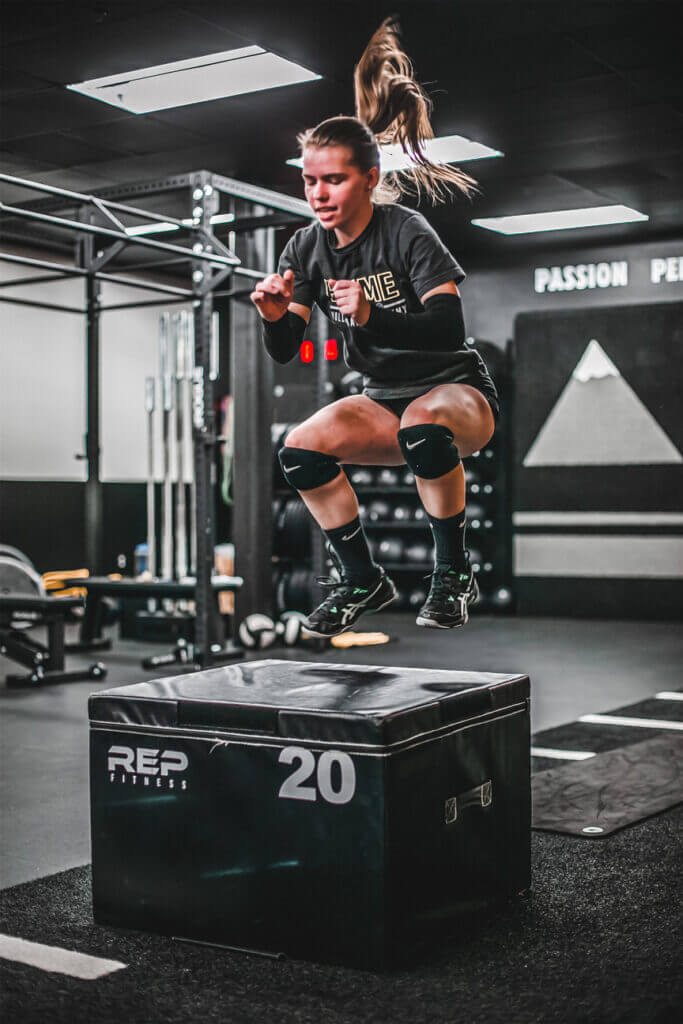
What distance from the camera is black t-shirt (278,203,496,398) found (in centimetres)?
195

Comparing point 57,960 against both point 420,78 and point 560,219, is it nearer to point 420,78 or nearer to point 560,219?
point 420,78

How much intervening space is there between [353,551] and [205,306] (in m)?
4.24

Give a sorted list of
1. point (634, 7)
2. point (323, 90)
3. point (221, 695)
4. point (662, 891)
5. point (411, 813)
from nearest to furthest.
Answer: point (411, 813)
point (221, 695)
point (662, 891)
point (634, 7)
point (323, 90)

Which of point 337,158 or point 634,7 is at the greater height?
point 634,7

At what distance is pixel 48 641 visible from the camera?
638cm

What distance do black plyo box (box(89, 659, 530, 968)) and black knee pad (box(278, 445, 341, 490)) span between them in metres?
0.49

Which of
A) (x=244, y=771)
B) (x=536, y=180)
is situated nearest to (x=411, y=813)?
(x=244, y=771)

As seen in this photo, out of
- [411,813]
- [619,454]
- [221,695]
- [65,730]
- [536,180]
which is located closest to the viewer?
[411,813]

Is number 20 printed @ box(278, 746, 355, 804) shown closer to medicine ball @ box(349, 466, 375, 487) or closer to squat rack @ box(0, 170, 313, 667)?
squat rack @ box(0, 170, 313, 667)

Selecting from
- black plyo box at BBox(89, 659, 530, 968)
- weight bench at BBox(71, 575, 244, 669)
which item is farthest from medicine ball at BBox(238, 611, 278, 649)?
black plyo box at BBox(89, 659, 530, 968)

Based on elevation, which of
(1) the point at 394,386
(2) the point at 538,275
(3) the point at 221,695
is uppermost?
(2) the point at 538,275

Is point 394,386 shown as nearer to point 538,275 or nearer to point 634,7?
point 634,7

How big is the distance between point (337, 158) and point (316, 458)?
0.50 m

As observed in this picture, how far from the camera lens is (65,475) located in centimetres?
956
